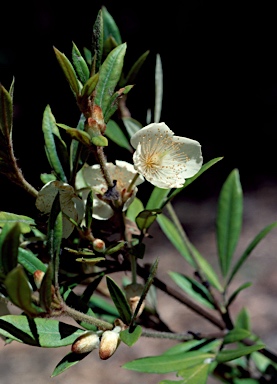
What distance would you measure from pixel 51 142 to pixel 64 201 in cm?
12

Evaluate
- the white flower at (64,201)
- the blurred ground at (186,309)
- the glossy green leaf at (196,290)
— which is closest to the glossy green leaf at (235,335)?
the glossy green leaf at (196,290)

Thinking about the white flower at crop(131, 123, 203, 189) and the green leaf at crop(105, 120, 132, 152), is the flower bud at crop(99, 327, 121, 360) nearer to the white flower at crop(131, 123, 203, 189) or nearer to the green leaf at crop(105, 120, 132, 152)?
the white flower at crop(131, 123, 203, 189)

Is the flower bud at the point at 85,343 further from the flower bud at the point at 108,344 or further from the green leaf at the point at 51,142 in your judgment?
the green leaf at the point at 51,142

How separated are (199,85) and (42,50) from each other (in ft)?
2.83

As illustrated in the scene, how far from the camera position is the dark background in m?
2.89

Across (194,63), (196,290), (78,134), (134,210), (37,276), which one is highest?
(78,134)

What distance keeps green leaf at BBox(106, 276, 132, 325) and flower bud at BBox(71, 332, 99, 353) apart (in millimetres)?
58

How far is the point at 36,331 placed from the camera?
2.24 ft

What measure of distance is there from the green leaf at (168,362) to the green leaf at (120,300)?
113 mm

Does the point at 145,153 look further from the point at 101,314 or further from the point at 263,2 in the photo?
the point at 263,2

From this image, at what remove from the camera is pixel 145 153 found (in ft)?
2.69

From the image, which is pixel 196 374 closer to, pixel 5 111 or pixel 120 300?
pixel 120 300

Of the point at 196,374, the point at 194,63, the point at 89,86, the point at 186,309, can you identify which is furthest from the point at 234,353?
the point at 194,63

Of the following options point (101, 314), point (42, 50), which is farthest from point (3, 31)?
point (101, 314)
